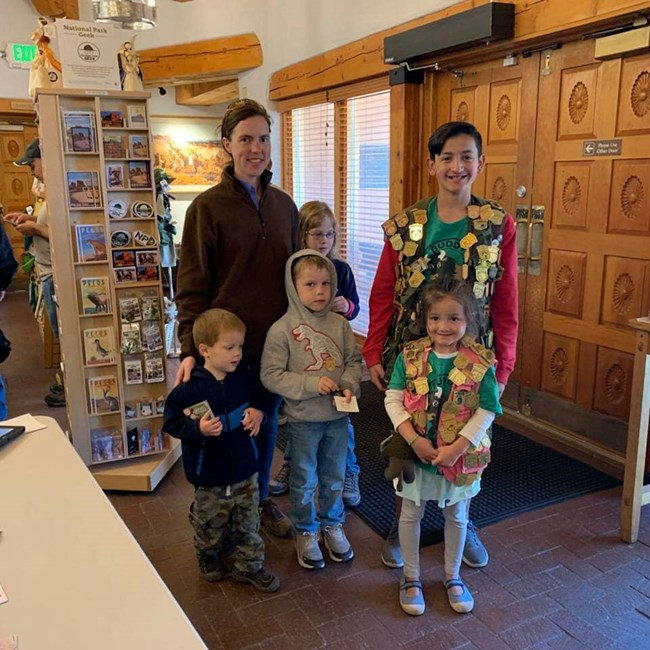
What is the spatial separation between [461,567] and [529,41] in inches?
101

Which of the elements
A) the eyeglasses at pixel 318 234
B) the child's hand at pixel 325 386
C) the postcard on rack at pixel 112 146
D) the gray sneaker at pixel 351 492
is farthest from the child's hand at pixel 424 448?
the postcard on rack at pixel 112 146

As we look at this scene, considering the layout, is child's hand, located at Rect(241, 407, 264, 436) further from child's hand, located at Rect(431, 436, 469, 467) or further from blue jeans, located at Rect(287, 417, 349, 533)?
child's hand, located at Rect(431, 436, 469, 467)

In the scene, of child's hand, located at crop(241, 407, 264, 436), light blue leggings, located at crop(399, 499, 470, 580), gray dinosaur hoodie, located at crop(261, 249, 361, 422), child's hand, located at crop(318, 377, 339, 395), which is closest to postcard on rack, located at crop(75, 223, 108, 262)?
gray dinosaur hoodie, located at crop(261, 249, 361, 422)

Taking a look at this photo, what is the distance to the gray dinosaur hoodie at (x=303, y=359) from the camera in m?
2.13

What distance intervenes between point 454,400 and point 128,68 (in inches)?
82.1

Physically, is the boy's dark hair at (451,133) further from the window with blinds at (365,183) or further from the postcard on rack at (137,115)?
the window with blinds at (365,183)

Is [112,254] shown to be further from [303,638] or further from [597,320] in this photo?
[597,320]

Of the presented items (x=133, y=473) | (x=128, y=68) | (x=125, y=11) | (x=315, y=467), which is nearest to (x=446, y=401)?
(x=315, y=467)

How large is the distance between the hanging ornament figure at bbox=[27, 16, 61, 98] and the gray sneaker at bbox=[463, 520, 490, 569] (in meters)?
2.50

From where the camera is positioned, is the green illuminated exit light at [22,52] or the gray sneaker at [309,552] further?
the green illuminated exit light at [22,52]

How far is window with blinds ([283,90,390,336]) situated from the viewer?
4695mm

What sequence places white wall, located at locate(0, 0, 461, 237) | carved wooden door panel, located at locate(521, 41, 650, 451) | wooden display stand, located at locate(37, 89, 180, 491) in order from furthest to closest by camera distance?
white wall, located at locate(0, 0, 461, 237), carved wooden door panel, located at locate(521, 41, 650, 451), wooden display stand, located at locate(37, 89, 180, 491)

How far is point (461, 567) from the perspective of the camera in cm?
232

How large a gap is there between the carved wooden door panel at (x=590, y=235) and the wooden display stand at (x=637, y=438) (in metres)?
0.72
